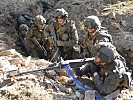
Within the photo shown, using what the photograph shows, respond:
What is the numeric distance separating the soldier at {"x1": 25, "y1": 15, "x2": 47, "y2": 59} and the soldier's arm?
132 inches

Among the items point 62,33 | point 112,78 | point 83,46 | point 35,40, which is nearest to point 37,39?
point 35,40

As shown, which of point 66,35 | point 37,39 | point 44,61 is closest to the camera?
point 44,61

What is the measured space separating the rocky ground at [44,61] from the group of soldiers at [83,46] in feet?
1.17

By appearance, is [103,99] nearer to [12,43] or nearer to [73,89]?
[73,89]

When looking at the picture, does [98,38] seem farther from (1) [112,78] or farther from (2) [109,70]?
(1) [112,78]

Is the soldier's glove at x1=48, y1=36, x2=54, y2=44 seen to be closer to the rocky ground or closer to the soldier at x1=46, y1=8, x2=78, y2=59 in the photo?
the soldier at x1=46, y1=8, x2=78, y2=59

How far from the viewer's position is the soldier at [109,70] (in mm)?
4973

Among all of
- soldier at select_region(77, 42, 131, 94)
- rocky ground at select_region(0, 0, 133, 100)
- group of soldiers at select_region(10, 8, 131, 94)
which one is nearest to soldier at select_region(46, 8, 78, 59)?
group of soldiers at select_region(10, 8, 131, 94)

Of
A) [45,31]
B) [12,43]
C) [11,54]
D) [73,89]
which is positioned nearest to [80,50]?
[45,31]

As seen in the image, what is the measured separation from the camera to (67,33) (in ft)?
24.9

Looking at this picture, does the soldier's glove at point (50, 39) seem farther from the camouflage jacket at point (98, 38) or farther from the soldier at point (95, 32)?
the soldier at point (95, 32)

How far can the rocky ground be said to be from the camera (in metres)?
4.97

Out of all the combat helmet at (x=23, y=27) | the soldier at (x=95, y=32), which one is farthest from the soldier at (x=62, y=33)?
the combat helmet at (x=23, y=27)

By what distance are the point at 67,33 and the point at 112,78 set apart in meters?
2.86
